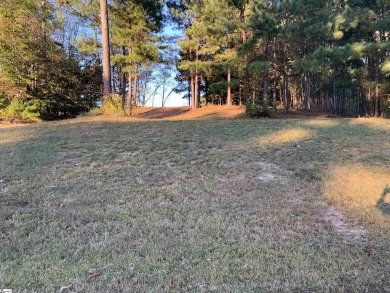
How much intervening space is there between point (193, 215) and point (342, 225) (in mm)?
1435

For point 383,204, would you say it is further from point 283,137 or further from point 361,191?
point 283,137

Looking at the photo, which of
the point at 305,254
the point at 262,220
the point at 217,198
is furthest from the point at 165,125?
the point at 305,254

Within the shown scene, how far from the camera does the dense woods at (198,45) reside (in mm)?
11625

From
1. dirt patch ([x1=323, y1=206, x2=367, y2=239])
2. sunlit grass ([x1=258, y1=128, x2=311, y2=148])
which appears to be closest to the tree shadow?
dirt patch ([x1=323, y1=206, x2=367, y2=239])

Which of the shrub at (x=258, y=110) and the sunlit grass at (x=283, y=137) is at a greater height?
the shrub at (x=258, y=110)

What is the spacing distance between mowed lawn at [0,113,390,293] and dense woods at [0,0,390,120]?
6.00 meters

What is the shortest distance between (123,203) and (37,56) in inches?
531

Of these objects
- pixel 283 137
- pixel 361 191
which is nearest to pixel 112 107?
pixel 283 137

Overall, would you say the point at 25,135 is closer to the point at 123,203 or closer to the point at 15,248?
the point at 123,203

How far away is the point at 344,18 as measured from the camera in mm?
11594

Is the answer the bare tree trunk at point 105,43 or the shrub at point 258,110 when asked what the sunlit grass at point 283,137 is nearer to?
the shrub at point 258,110

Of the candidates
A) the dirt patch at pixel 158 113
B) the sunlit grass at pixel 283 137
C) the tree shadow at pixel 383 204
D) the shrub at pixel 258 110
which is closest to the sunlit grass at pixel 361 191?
the tree shadow at pixel 383 204

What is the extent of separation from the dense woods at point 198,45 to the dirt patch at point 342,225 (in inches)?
338

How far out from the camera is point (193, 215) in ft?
10.9
